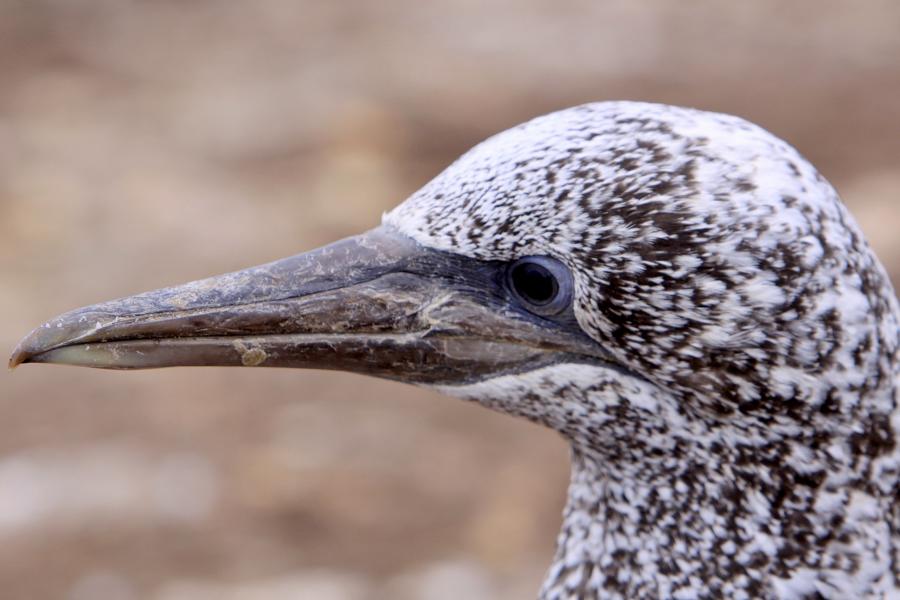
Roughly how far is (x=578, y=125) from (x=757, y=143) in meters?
0.42

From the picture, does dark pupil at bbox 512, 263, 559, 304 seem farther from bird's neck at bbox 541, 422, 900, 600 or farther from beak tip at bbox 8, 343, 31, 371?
beak tip at bbox 8, 343, 31, 371

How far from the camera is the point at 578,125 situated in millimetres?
3004

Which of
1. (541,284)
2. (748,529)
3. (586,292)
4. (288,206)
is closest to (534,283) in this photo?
(541,284)

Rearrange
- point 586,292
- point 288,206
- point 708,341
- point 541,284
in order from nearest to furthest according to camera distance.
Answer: point 708,341
point 586,292
point 541,284
point 288,206

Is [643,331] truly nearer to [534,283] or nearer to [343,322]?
[534,283]

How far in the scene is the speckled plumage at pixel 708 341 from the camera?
2758 mm

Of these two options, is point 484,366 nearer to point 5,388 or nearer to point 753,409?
point 753,409

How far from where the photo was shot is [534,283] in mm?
3066

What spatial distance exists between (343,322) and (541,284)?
0.51 metres

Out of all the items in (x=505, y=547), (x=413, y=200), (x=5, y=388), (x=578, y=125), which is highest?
(x=578, y=125)

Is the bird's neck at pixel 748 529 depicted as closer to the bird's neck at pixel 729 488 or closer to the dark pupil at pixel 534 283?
the bird's neck at pixel 729 488

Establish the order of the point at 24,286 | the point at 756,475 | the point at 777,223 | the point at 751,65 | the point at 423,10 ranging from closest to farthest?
the point at 777,223 → the point at 756,475 → the point at 24,286 → the point at 751,65 → the point at 423,10

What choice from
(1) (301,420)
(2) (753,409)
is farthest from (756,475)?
(1) (301,420)

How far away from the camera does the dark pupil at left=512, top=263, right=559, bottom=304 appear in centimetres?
303
